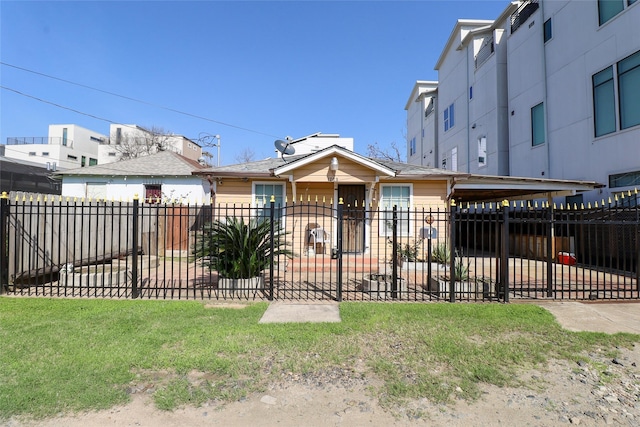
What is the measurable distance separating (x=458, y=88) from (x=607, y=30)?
12117mm

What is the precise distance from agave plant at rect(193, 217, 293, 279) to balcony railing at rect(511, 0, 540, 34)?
17315 millimetres

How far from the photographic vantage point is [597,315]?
586 centimetres

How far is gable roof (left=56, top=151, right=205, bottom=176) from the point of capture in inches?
802

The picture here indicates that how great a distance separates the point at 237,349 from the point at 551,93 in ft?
53.8

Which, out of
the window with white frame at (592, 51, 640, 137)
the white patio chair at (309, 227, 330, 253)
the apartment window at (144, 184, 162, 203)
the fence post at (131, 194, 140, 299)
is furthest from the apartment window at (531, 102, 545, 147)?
the apartment window at (144, 184, 162, 203)

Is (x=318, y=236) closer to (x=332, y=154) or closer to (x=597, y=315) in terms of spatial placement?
(x=332, y=154)

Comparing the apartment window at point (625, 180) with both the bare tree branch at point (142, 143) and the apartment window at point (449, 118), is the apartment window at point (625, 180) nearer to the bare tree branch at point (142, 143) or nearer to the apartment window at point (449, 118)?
the apartment window at point (449, 118)

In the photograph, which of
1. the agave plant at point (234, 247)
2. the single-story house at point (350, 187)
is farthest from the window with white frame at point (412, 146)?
the agave plant at point (234, 247)

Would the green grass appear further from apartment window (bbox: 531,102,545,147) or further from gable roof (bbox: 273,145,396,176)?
apartment window (bbox: 531,102,545,147)

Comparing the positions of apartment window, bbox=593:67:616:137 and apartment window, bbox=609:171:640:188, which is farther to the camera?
apartment window, bbox=593:67:616:137

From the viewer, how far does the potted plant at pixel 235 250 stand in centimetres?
710

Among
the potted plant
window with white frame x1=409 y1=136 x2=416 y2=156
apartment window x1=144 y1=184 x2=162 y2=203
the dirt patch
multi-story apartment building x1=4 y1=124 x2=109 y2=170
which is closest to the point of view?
the dirt patch

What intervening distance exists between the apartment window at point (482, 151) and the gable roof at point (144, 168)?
57.9ft

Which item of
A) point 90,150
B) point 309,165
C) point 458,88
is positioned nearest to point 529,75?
point 458,88
